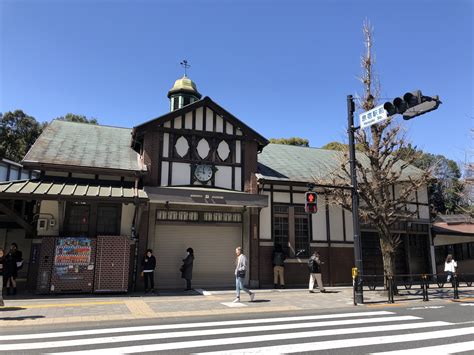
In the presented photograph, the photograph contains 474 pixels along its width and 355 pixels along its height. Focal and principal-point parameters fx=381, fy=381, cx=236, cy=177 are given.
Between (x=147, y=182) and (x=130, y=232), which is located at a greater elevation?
(x=147, y=182)

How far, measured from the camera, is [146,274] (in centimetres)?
1434

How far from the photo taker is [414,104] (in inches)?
412

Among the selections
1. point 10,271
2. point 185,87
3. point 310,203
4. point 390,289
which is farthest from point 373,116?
point 185,87

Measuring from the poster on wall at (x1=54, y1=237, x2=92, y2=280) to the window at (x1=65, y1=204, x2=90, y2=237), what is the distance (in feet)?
4.61

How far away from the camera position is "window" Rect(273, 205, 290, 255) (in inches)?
694

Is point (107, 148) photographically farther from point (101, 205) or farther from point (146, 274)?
point (146, 274)

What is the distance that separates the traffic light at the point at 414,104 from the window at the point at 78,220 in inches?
467

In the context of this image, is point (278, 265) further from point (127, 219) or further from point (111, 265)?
point (111, 265)

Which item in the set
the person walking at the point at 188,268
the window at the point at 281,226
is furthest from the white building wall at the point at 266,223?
the person walking at the point at 188,268

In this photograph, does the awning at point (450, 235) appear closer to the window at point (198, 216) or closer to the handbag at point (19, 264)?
the window at point (198, 216)

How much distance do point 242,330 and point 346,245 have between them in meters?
11.7

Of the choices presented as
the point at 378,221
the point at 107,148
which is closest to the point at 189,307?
the point at 378,221

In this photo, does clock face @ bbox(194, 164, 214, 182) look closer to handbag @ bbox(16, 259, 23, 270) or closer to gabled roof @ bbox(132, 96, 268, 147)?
gabled roof @ bbox(132, 96, 268, 147)

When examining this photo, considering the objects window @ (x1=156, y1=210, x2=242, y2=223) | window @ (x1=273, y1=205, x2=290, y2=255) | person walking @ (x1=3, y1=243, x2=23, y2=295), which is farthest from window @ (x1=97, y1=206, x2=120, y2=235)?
window @ (x1=273, y1=205, x2=290, y2=255)
